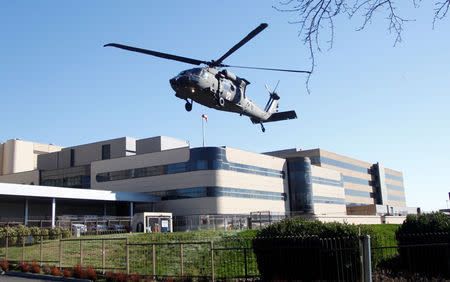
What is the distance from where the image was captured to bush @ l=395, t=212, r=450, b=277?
14.6 meters

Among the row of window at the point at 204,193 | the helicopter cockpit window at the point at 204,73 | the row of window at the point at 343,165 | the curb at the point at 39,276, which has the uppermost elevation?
the row of window at the point at 343,165

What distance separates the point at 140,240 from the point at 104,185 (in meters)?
39.1

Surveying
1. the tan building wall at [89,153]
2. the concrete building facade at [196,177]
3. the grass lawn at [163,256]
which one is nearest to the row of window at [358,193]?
the concrete building facade at [196,177]

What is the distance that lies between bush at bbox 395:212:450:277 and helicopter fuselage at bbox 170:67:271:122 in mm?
11546

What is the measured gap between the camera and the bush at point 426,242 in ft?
48.0

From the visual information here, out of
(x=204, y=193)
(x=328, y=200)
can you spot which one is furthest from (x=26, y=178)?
(x=328, y=200)

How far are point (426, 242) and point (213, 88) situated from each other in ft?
42.3

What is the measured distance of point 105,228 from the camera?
41500 millimetres

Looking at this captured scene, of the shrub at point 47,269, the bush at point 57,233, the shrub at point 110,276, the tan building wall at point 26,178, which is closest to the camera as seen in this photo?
the shrub at point 110,276

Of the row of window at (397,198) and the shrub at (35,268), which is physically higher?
the row of window at (397,198)

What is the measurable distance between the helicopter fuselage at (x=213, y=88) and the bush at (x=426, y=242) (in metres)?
11.5

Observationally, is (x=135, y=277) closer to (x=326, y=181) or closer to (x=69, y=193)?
(x=69, y=193)

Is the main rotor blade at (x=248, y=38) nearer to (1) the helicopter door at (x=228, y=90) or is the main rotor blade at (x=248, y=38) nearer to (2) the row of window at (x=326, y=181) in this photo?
(1) the helicopter door at (x=228, y=90)

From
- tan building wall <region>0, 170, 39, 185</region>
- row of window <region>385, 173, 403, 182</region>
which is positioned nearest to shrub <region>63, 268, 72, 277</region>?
tan building wall <region>0, 170, 39, 185</region>
